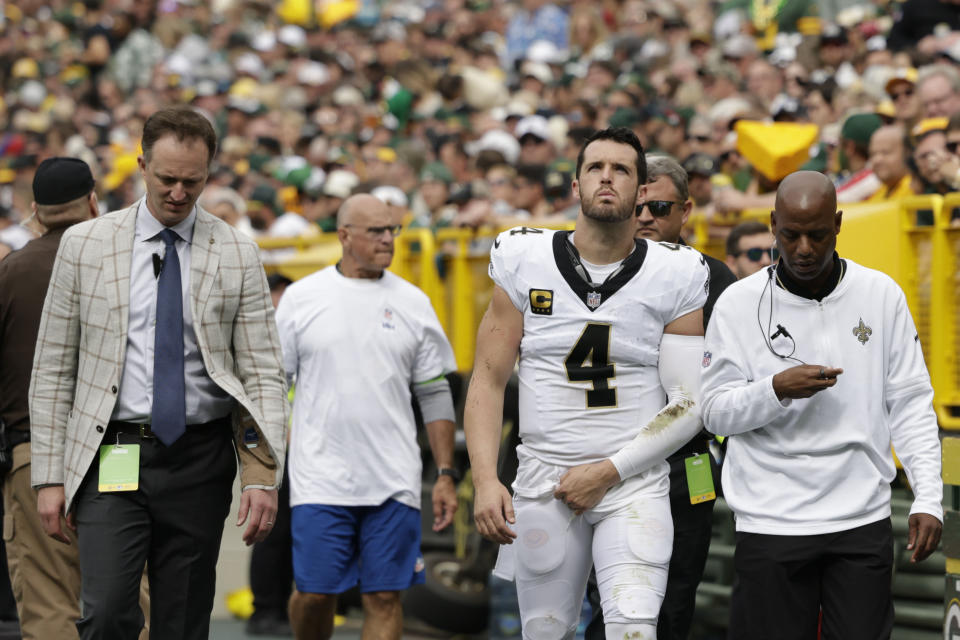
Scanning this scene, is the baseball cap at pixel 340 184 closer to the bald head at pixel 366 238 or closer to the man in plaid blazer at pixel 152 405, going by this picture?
the bald head at pixel 366 238

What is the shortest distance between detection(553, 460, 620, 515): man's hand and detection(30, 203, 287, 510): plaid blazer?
1088 mm

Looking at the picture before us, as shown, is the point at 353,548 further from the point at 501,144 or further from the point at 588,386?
the point at 501,144

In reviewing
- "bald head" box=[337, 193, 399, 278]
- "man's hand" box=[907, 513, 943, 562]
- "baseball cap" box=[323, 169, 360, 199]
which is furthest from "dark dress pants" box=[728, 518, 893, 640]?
"baseball cap" box=[323, 169, 360, 199]

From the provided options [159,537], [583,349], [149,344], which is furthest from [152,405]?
[583,349]

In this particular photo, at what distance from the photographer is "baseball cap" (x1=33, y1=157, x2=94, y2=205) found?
6836 mm

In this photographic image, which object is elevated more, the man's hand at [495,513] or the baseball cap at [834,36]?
the baseball cap at [834,36]

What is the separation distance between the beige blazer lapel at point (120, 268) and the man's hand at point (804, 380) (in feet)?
7.70

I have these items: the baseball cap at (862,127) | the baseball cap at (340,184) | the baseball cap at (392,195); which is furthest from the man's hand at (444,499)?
the baseball cap at (340,184)

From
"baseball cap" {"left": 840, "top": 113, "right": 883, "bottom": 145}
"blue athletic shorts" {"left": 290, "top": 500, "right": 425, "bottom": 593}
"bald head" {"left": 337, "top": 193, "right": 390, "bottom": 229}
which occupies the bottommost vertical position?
"blue athletic shorts" {"left": 290, "top": 500, "right": 425, "bottom": 593}

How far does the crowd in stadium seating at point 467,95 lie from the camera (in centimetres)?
1043

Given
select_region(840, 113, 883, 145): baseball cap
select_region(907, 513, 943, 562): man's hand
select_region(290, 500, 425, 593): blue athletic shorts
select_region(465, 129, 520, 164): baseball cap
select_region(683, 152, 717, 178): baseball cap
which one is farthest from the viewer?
select_region(465, 129, 520, 164): baseball cap

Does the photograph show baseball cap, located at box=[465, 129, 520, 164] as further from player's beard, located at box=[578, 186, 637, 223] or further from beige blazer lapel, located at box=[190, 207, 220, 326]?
beige blazer lapel, located at box=[190, 207, 220, 326]

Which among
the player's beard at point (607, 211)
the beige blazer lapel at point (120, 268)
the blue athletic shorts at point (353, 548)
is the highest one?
the player's beard at point (607, 211)

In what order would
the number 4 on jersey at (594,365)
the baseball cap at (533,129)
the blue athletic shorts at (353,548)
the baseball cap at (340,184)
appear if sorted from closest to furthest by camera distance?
the number 4 on jersey at (594,365) < the blue athletic shorts at (353,548) < the baseball cap at (340,184) < the baseball cap at (533,129)
